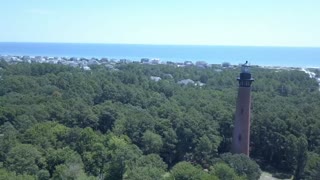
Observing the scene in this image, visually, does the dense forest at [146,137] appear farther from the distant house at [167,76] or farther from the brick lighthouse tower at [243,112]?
the distant house at [167,76]

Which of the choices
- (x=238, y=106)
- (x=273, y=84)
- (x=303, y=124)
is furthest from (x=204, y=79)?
(x=238, y=106)

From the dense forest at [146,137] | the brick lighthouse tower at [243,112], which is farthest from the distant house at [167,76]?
the brick lighthouse tower at [243,112]

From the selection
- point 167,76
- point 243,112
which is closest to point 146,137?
point 243,112

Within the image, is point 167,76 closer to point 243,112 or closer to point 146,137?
point 146,137

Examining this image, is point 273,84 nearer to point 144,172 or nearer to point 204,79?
point 204,79

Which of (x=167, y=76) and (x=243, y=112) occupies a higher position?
(x=243, y=112)

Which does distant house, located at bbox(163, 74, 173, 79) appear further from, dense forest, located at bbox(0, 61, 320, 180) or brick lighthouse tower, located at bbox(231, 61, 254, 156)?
brick lighthouse tower, located at bbox(231, 61, 254, 156)
